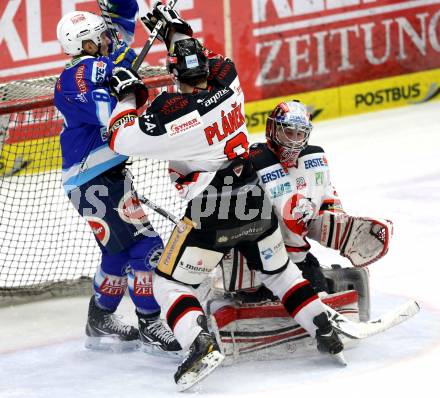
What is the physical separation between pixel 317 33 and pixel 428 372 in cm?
475

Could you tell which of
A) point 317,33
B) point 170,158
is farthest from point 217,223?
point 317,33

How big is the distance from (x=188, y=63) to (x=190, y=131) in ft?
0.83

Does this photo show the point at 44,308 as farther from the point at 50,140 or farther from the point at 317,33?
the point at 317,33

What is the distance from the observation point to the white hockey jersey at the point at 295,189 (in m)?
4.55

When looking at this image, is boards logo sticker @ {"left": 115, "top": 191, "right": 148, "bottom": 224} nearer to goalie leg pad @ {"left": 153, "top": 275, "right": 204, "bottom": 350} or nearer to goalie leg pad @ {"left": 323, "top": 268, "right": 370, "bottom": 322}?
goalie leg pad @ {"left": 153, "top": 275, "right": 204, "bottom": 350}

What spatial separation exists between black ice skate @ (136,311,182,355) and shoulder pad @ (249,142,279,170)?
0.75 meters

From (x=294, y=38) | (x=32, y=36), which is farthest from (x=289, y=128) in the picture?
(x=294, y=38)

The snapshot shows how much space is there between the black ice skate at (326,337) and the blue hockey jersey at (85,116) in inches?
42.0

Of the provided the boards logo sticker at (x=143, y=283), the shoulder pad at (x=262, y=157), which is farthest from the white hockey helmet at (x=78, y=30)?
the boards logo sticker at (x=143, y=283)

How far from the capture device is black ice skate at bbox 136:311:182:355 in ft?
15.0

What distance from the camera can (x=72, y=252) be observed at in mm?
5883

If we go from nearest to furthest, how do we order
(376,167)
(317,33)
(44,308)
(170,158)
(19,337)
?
(170,158), (19,337), (44,308), (376,167), (317,33)

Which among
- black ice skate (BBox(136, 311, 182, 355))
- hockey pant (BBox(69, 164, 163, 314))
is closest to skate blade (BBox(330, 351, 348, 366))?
black ice skate (BBox(136, 311, 182, 355))

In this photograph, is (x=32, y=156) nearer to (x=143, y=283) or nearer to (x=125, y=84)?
(x=143, y=283)
